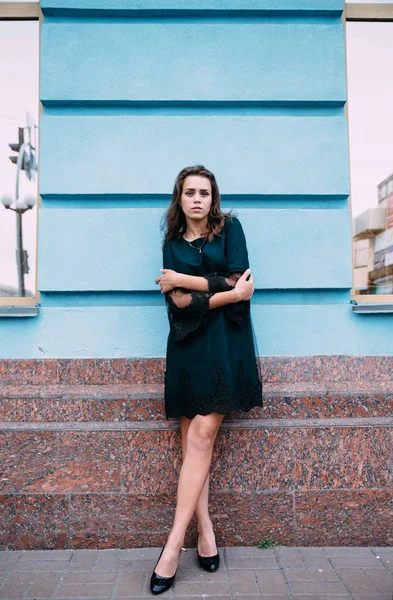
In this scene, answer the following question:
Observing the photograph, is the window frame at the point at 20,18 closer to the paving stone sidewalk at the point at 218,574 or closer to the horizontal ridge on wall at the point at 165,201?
the horizontal ridge on wall at the point at 165,201

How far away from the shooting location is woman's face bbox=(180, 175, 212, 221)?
299cm

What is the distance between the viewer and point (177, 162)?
370 cm

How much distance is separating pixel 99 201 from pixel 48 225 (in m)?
0.42

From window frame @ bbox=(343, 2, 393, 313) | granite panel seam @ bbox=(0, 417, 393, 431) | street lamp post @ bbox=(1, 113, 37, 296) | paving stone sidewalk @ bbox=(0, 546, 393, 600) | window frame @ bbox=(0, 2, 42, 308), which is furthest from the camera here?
street lamp post @ bbox=(1, 113, 37, 296)

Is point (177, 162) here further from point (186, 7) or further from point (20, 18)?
point (20, 18)

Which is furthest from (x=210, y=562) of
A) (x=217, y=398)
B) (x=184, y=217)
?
(x=184, y=217)

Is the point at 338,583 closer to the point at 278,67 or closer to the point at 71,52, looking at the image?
the point at 278,67

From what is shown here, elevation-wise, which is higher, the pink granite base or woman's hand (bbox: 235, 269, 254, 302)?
woman's hand (bbox: 235, 269, 254, 302)

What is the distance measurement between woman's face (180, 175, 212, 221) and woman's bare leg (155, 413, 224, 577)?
1.21 metres

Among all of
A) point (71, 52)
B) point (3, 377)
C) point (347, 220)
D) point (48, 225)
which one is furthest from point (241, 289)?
point (71, 52)

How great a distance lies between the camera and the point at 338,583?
2682 millimetres

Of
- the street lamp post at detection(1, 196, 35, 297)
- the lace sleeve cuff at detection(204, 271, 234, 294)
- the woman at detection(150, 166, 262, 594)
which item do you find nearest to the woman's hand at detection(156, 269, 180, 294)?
the woman at detection(150, 166, 262, 594)

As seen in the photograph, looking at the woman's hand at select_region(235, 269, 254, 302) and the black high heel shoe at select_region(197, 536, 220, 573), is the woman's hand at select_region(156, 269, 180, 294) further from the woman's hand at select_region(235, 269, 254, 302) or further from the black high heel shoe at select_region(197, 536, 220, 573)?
the black high heel shoe at select_region(197, 536, 220, 573)

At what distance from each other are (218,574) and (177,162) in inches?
109
